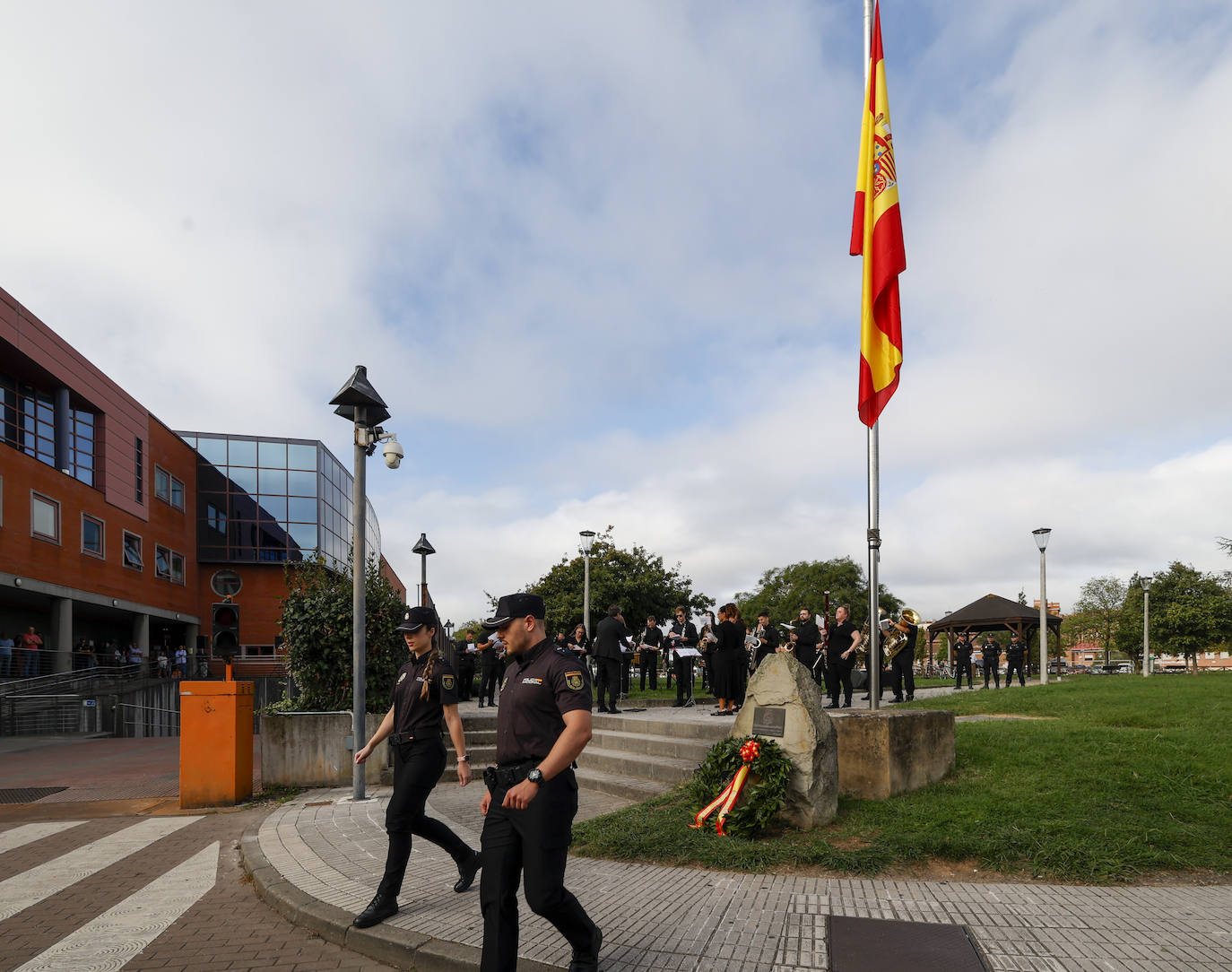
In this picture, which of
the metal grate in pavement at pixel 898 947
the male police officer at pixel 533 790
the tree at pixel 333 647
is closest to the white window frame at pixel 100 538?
the tree at pixel 333 647

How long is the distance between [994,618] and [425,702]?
33464mm

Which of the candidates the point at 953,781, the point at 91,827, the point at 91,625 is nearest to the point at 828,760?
the point at 953,781

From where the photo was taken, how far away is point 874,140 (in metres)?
8.24

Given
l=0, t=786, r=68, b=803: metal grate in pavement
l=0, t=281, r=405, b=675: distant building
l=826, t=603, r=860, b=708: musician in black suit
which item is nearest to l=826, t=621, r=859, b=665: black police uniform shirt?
l=826, t=603, r=860, b=708: musician in black suit

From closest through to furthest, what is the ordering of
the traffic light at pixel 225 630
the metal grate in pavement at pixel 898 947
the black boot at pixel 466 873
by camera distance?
the metal grate in pavement at pixel 898 947 < the black boot at pixel 466 873 < the traffic light at pixel 225 630

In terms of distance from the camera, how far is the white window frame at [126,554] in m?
34.9

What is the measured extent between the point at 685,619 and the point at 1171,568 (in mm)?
54517

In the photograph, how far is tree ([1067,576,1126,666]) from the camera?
67.5 metres

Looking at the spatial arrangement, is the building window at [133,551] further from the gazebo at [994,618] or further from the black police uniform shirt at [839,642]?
the gazebo at [994,618]

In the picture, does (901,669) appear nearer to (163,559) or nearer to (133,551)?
(133,551)

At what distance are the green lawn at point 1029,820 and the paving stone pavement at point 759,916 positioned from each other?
0.29 meters

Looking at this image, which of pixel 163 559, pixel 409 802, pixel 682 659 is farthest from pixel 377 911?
pixel 163 559

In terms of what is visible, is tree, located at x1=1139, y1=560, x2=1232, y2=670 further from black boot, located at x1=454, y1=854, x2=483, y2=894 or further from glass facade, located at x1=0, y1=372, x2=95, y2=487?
glass facade, located at x1=0, y1=372, x2=95, y2=487

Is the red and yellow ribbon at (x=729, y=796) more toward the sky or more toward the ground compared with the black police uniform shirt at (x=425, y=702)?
more toward the ground
